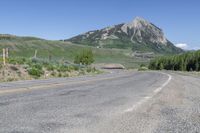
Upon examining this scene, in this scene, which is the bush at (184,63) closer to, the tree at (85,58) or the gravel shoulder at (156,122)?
the tree at (85,58)

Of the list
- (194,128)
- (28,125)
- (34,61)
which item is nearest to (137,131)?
(194,128)

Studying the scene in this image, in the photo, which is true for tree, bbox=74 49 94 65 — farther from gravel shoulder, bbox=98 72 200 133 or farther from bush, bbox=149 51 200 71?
gravel shoulder, bbox=98 72 200 133

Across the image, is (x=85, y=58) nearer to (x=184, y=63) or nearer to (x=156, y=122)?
(x=184, y=63)

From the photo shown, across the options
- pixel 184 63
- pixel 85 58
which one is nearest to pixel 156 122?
pixel 85 58

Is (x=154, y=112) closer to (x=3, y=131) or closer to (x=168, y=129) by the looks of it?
(x=168, y=129)

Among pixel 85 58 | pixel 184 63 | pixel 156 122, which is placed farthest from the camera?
pixel 184 63

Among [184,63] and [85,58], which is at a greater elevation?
[85,58]

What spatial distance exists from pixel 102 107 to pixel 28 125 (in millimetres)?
3398

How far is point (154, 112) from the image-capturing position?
9.55 m

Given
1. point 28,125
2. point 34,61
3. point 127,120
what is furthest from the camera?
point 34,61

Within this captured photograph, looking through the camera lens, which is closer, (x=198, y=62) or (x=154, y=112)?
(x=154, y=112)

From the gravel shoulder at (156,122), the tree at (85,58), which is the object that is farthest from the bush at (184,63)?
the gravel shoulder at (156,122)

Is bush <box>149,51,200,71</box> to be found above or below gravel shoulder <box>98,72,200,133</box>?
below

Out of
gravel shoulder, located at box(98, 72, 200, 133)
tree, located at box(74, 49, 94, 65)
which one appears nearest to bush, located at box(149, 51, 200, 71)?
tree, located at box(74, 49, 94, 65)
